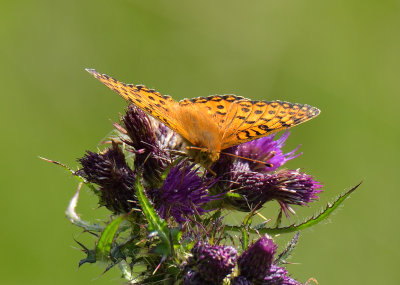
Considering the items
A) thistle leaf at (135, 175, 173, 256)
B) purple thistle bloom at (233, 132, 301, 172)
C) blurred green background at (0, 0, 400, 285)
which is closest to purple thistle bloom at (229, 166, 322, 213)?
purple thistle bloom at (233, 132, 301, 172)

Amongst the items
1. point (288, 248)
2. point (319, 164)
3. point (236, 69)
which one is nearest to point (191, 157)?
point (288, 248)

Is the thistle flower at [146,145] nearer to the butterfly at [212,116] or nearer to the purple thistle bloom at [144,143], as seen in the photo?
the purple thistle bloom at [144,143]

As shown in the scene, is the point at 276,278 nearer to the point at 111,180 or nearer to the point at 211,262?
the point at 211,262

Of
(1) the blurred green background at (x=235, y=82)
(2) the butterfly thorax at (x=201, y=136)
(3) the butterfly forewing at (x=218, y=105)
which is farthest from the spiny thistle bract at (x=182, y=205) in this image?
(1) the blurred green background at (x=235, y=82)

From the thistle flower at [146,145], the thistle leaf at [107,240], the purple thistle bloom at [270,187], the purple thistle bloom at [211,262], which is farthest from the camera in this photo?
the purple thistle bloom at [270,187]

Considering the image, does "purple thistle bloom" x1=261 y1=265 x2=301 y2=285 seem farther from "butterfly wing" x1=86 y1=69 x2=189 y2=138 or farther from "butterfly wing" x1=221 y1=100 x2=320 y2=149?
"butterfly wing" x1=86 y1=69 x2=189 y2=138

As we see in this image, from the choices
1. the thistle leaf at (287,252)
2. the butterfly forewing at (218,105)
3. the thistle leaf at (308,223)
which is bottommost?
the thistle leaf at (287,252)

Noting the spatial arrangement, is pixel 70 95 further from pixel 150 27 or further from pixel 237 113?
pixel 237 113
